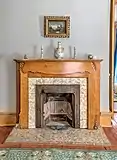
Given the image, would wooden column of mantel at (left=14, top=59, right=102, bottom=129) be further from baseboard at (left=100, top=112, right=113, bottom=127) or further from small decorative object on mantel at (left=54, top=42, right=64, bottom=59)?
baseboard at (left=100, top=112, right=113, bottom=127)

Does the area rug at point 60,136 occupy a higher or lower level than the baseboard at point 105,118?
Result: lower

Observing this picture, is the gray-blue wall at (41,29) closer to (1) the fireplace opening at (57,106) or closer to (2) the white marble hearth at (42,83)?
(2) the white marble hearth at (42,83)

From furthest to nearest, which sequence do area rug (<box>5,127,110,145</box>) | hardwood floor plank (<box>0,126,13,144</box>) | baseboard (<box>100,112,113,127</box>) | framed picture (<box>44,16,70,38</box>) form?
baseboard (<box>100,112,113,127</box>)
framed picture (<box>44,16,70,38</box>)
hardwood floor plank (<box>0,126,13,144</box>)
area rug (<box>5,127,110,145</box>)

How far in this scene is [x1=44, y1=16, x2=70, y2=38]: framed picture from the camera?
497cm

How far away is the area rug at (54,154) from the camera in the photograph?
3.29m

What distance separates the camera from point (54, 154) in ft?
11.3

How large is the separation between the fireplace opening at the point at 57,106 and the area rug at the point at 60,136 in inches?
7.6

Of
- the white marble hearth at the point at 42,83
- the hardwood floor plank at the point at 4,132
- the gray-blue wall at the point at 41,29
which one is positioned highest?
the gray-blue wall at the point at 41,29

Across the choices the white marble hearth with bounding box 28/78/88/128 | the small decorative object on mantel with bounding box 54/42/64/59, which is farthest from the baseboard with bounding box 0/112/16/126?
the small decorative object on mantel with bounding box 54/42/64/59

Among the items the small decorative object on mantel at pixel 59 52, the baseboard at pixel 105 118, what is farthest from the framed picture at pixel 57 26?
the baseboard at pixel 105 118

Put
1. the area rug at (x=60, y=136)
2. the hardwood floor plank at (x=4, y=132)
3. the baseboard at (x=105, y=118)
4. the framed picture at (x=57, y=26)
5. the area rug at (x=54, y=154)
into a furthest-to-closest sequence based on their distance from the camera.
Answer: the baseboard at (x=105, y=118)
the framed picture at (x=57, y=26)
the hardwood floor plank at (x=4, y=132)
the area rug at (x=60, y=136)
the area rug at (x=54, y=154)

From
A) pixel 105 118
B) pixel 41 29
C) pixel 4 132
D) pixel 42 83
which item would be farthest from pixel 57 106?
pixel 41 29

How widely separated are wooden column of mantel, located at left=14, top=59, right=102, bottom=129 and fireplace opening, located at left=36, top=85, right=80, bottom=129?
20 centimetres

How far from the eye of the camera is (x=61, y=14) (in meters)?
5.00
